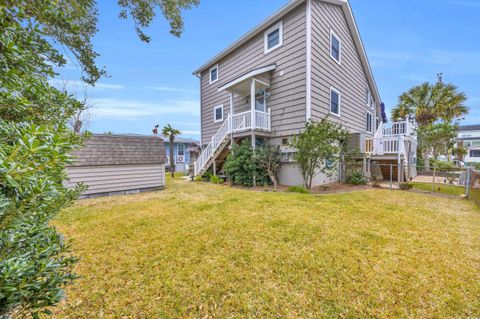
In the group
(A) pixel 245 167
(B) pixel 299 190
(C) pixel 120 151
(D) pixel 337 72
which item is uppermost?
(D) pixel 337 72

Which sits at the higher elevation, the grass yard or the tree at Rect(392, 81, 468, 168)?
the tree at Rect(392, 81, 468, 168)

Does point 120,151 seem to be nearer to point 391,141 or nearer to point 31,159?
point 31,159

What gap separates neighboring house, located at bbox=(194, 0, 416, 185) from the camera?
8695 mm

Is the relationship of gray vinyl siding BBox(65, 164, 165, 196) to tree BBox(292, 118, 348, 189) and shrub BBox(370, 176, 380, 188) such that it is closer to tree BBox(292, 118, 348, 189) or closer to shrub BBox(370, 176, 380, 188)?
tree BBox(292, 118, 348, 189)

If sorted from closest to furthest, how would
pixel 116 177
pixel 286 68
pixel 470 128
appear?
pixel 116 177
pixel 286 68
pixel 470 128

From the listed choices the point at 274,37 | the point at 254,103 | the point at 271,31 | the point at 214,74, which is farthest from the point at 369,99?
the point at 214,74

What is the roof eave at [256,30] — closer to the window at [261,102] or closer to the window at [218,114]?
the window at [218,114]

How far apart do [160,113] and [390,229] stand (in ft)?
88.9

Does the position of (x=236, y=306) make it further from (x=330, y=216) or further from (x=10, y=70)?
(x=330, y=216)

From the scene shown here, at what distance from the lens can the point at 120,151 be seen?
8.01 meters

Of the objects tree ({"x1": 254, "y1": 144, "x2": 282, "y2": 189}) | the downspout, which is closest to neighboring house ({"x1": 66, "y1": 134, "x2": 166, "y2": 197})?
tree ({"x1": 254, "y1": 144, "x2": 282, "y2": 189})

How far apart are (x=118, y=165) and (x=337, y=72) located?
1131 centimetres

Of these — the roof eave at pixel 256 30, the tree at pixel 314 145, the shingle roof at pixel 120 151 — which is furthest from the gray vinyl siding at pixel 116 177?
the roof eave at pixel 256 30

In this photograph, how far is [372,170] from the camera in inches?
458
